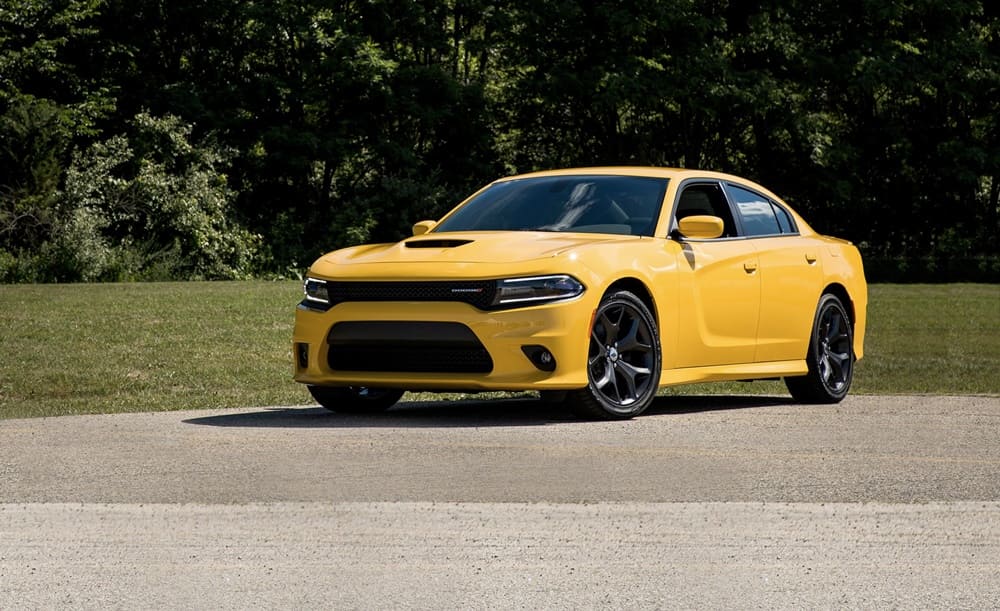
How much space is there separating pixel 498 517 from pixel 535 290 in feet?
9.75

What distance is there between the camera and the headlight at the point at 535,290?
9156 mm

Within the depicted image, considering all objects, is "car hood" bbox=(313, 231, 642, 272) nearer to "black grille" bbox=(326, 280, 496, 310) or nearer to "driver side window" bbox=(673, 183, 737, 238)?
"black grille" bbox=(326, 280, 496, 310)

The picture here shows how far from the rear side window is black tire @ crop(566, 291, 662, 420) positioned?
6.17ft

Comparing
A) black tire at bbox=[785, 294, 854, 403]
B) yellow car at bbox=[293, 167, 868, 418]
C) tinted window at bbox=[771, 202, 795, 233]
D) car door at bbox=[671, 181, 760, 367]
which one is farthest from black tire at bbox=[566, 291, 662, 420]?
tinted window at bbox=[771, 202, 795, 233]

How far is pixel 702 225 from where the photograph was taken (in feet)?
32.9

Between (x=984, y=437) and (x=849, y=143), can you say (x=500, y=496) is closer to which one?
(x=984, y=437)

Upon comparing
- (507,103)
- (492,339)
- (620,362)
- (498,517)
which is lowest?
(498,517)

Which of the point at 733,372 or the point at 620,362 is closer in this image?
the point at 620,362

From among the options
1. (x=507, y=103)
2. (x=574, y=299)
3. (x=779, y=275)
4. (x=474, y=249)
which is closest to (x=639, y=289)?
(x=574, y=299)

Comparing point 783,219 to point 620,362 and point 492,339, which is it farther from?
point 492,339

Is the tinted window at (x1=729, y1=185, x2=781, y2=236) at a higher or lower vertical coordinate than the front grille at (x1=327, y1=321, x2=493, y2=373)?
higher

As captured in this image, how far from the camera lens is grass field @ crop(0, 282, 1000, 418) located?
1355 cm

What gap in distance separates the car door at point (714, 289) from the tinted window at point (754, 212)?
173 millimetres

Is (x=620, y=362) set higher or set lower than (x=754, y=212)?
lower
